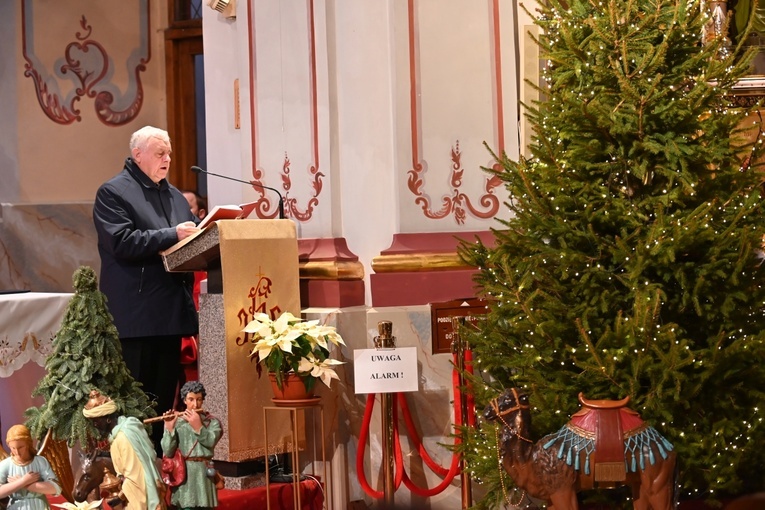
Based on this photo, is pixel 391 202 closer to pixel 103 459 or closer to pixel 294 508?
pixel 294 508

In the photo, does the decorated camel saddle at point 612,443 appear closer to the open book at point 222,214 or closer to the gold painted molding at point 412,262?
the gold painted molding at point 412,262

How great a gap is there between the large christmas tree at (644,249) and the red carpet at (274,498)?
1.05m

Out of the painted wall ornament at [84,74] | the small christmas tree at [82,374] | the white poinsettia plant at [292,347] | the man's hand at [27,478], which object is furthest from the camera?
the painted wall ornament at [84,74]

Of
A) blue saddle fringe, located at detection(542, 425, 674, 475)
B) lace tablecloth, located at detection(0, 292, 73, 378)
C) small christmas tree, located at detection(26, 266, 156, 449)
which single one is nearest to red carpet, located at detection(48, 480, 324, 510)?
small christmas tree, located at detection(26, 266, 156, 449)

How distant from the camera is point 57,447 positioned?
5.45 metres

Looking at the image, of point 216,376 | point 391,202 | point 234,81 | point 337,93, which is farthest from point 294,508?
point 234,81

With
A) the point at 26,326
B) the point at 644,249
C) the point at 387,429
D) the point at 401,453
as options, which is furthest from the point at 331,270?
the point at 644,249

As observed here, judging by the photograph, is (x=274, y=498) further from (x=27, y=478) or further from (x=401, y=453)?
(x=27, y=478)

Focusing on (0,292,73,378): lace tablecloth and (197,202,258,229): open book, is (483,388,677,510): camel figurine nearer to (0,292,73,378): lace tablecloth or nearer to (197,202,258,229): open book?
(197,202,258,229): open book

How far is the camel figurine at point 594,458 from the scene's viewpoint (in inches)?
175

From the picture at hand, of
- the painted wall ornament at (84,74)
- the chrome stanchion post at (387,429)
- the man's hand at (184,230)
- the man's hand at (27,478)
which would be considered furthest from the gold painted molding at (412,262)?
the painted wall ornament at (84,74)

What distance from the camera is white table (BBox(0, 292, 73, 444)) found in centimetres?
614

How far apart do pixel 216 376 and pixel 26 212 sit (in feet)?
12.6

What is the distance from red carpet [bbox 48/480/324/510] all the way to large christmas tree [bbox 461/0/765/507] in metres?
1.05
